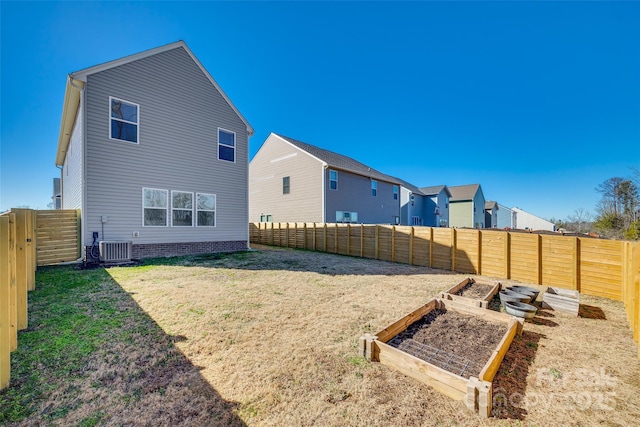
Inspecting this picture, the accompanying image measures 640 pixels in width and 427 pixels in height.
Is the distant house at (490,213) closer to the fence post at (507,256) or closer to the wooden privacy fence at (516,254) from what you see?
the wooden privacy fence at (516,254)

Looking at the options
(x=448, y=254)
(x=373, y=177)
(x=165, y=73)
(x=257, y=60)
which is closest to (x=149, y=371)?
(x=448, y=254)

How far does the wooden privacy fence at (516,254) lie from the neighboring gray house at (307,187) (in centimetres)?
490

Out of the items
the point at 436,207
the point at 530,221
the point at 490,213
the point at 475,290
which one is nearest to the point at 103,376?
the point at 475,290

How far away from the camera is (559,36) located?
947cm

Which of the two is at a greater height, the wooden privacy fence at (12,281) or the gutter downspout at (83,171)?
the gutter downspout at (83,171)

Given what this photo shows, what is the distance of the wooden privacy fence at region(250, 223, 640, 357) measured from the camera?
18.8 feet

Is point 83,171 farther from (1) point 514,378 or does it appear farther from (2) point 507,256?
(2) point 507,256

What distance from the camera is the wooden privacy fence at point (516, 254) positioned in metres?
5.73

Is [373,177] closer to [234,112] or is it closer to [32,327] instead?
[234,112]

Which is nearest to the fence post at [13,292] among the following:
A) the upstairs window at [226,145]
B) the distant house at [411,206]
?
the upstairs window at [226,145]

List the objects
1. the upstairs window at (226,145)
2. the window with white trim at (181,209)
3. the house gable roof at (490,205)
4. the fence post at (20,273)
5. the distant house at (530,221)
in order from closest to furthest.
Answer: the fence post at (20,273)
the window with white trim at (181,209)
the upstairs window at (226,145)
the distant house at (530,221)
the house gable roof at (490,205)

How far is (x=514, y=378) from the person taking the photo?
2676 millimetres

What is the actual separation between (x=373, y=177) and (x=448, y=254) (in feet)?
43.3

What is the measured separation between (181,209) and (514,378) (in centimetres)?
1125
